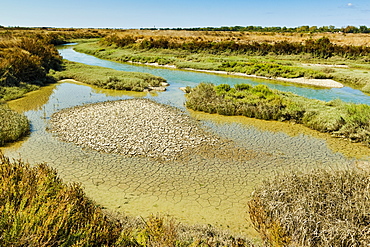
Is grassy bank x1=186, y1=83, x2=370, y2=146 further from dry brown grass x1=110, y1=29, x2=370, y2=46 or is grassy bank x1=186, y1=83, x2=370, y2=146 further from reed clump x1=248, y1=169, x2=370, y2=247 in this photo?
dry brown grass x1=110, y1=29, x2=370, y2=46

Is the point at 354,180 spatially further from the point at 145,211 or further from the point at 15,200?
the point at 15,200

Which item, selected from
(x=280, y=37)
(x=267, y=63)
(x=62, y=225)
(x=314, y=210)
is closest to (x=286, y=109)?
(x=314, y=210)

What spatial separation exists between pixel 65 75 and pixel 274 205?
1151 inches

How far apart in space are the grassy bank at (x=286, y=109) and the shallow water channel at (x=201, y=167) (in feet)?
2.28

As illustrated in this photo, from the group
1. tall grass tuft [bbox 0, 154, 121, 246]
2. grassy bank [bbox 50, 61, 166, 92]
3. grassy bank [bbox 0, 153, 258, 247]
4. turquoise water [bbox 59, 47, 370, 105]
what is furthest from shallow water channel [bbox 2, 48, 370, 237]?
turquoise water [bbox 59, 47, 370, 105]

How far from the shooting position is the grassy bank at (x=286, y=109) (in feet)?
48.0

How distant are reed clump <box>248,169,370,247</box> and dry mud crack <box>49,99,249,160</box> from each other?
531cm

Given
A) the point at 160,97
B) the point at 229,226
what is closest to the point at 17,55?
the point at 160,97

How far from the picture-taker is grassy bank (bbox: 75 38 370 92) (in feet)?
105

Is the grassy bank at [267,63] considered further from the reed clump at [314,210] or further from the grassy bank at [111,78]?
the reed clump at [314,210]

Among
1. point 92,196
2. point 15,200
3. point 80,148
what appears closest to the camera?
point 15,200

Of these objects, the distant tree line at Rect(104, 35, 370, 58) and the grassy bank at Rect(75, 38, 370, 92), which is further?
the distant tree line at Rect(104, 35, 370, 58)

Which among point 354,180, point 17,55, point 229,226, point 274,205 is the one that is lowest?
point 229,226

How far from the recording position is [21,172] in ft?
23.0
